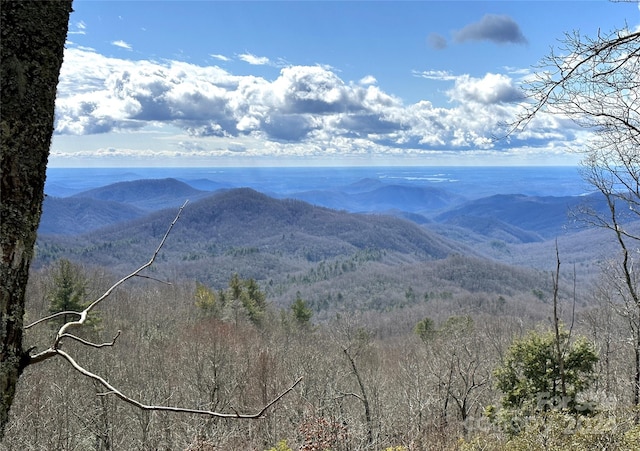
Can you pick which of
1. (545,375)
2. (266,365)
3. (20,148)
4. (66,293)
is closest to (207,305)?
(66,293)


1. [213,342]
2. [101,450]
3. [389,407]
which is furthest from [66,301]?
[389,407]

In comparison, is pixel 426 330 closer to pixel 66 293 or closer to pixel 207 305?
pixel 207 305

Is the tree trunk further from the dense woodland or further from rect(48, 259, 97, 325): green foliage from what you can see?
rect(48, 259, 97, 325): green foliage

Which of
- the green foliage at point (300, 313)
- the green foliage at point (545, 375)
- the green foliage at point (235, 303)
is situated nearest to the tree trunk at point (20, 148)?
the green foliage at point (545, 375)

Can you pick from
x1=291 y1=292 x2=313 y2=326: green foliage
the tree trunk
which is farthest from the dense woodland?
the tree trunk

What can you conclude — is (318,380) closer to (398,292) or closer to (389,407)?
(389,407)

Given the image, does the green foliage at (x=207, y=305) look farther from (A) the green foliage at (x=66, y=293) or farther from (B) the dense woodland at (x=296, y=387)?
(A) the green foliage at (x=66, y=293)
